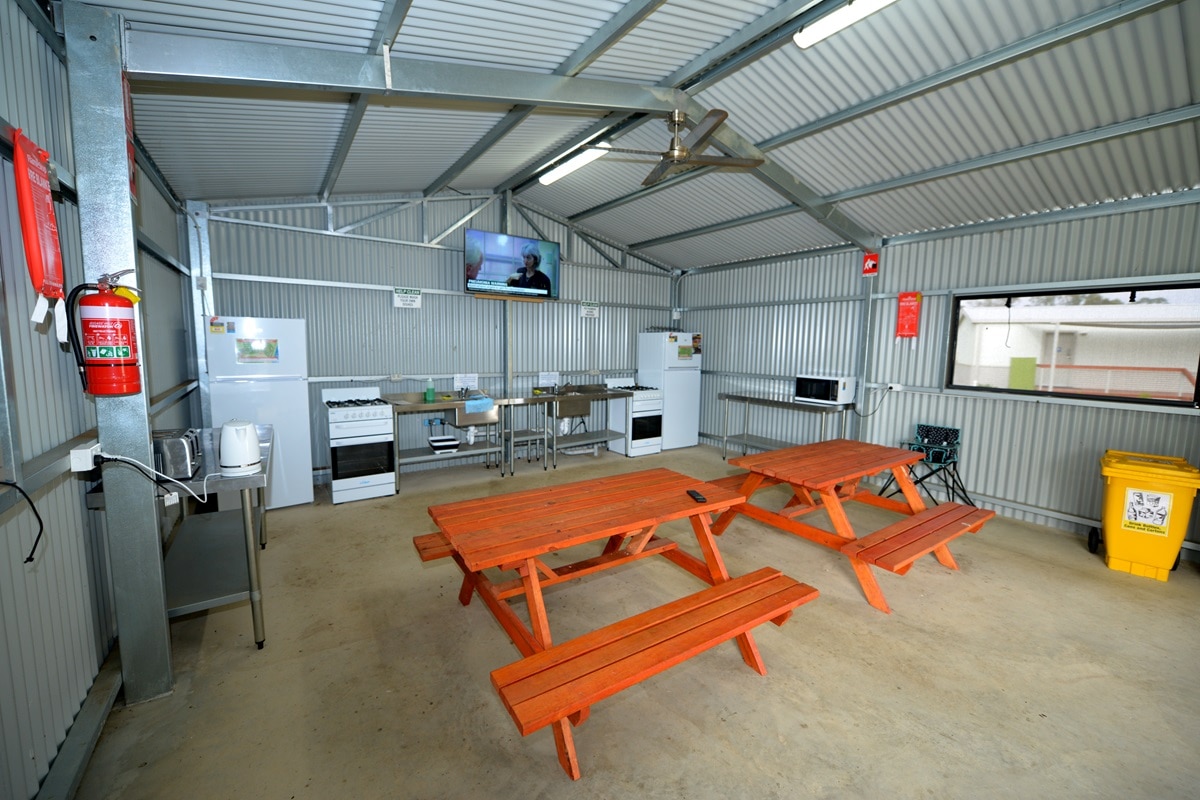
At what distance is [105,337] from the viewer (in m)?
2.03

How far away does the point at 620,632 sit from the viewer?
2170mm

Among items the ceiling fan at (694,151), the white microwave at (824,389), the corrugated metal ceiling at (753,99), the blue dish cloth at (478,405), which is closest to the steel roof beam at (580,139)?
the corrugated metal ceiling at (753,99)

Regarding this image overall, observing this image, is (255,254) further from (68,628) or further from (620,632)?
(620,632)

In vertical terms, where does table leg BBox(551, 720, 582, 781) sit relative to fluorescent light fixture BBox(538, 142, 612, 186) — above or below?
below

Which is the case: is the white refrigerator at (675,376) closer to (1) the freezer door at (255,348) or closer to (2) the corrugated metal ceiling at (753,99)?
(2) the corrugated metal ceiling at (753,99)

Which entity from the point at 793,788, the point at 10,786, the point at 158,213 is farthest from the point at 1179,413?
the point at 158,213

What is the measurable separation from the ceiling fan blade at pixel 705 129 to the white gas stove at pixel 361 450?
13.3ft

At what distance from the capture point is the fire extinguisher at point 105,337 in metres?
1.99

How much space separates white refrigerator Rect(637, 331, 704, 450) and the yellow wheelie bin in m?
4.96

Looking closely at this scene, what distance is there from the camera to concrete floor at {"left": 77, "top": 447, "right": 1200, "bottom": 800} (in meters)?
1.96

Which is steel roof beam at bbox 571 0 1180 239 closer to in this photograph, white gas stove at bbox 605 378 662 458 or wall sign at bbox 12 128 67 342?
wall sign at bbox 12 128 67 342

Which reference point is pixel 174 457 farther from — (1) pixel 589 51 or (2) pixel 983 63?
(2) pixel 983 63

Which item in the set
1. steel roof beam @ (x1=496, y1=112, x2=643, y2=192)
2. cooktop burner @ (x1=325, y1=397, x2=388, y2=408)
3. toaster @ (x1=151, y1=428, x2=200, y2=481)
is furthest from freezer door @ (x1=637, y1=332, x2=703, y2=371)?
toaster @ (x1=151, y1=428, x2=200, y2=481)

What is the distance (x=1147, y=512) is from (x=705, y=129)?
4.38 metres
